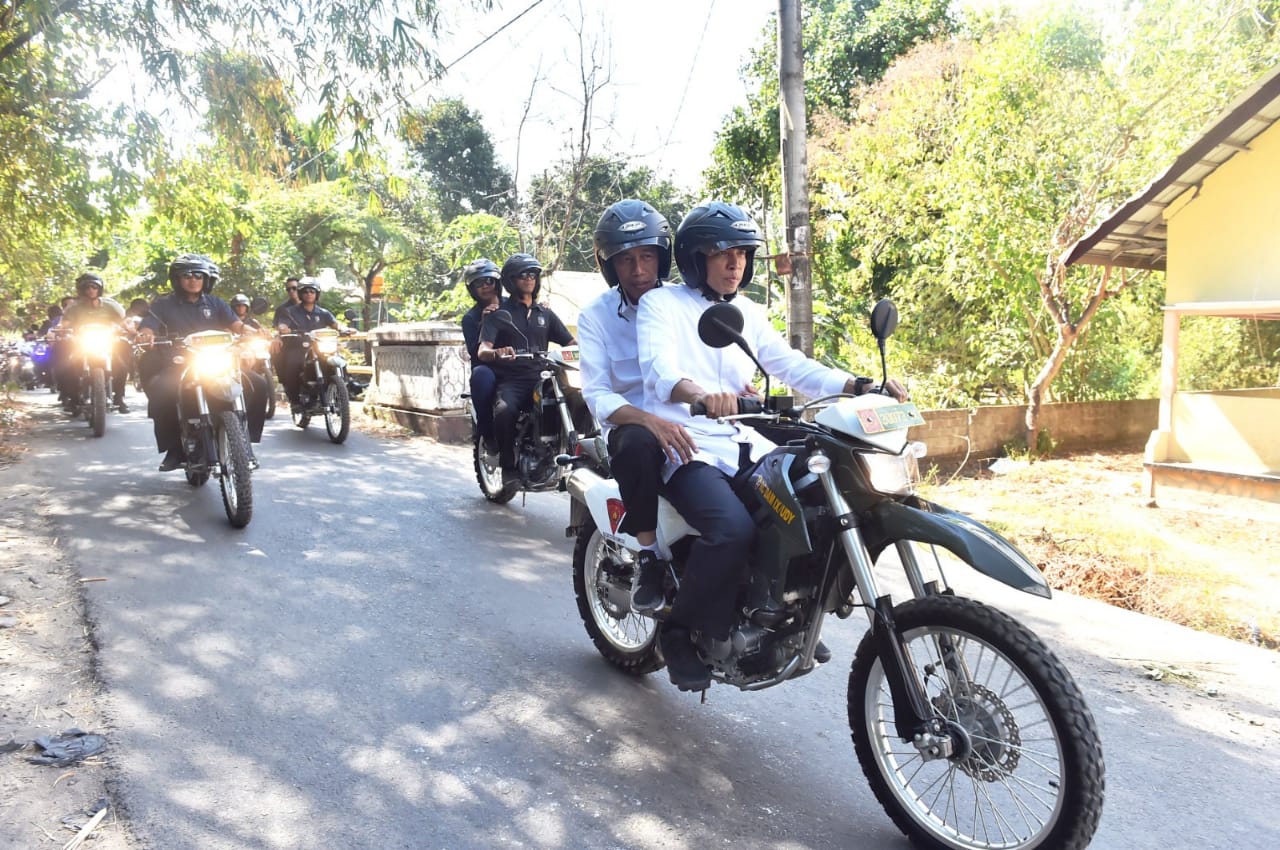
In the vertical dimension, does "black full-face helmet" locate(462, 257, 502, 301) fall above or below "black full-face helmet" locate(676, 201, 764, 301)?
above

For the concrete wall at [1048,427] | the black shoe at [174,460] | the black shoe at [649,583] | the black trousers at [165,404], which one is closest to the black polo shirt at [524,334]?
the black trousers at [165,404]

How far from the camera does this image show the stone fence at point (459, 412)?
35.7 ft

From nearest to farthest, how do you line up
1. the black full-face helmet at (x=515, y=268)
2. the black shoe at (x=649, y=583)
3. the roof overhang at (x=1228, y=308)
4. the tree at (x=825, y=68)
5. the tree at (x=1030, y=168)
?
the black shoe at (x=649, y=583)
the black full-face helmet at (x=515, y=268)
the roof overhang at (x=1228, y=308)
the tree at (x=1030, y=168)
the tree at (x=825, y=68)

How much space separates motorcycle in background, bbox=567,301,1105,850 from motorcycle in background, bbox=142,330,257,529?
4.24 meters

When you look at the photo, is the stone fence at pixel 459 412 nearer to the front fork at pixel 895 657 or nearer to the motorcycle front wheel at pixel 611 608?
the motorcycle front wheel at pixel 611 608

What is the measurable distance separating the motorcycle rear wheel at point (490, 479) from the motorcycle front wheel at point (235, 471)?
1.83m

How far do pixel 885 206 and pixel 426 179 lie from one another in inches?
1118

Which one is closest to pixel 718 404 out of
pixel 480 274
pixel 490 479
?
pixel 490 479

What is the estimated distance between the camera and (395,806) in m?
2.87

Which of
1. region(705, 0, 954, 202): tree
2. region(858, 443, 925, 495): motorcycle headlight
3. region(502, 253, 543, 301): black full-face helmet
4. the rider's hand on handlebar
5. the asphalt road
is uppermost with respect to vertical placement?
region(705, 0, 954, 202): tree

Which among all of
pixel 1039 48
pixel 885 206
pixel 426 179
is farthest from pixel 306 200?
pixel 1039 48

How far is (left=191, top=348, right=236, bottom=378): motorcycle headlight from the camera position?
6.48m

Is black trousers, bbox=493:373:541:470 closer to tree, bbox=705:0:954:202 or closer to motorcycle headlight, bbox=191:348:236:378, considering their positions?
motorcycle headlight, bbox=191:348:236:378

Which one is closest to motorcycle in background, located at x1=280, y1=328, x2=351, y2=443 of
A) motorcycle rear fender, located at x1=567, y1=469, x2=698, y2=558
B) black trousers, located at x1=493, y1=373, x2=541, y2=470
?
black trousers, located at x1=493, y1=373, x2=541, y2=470
